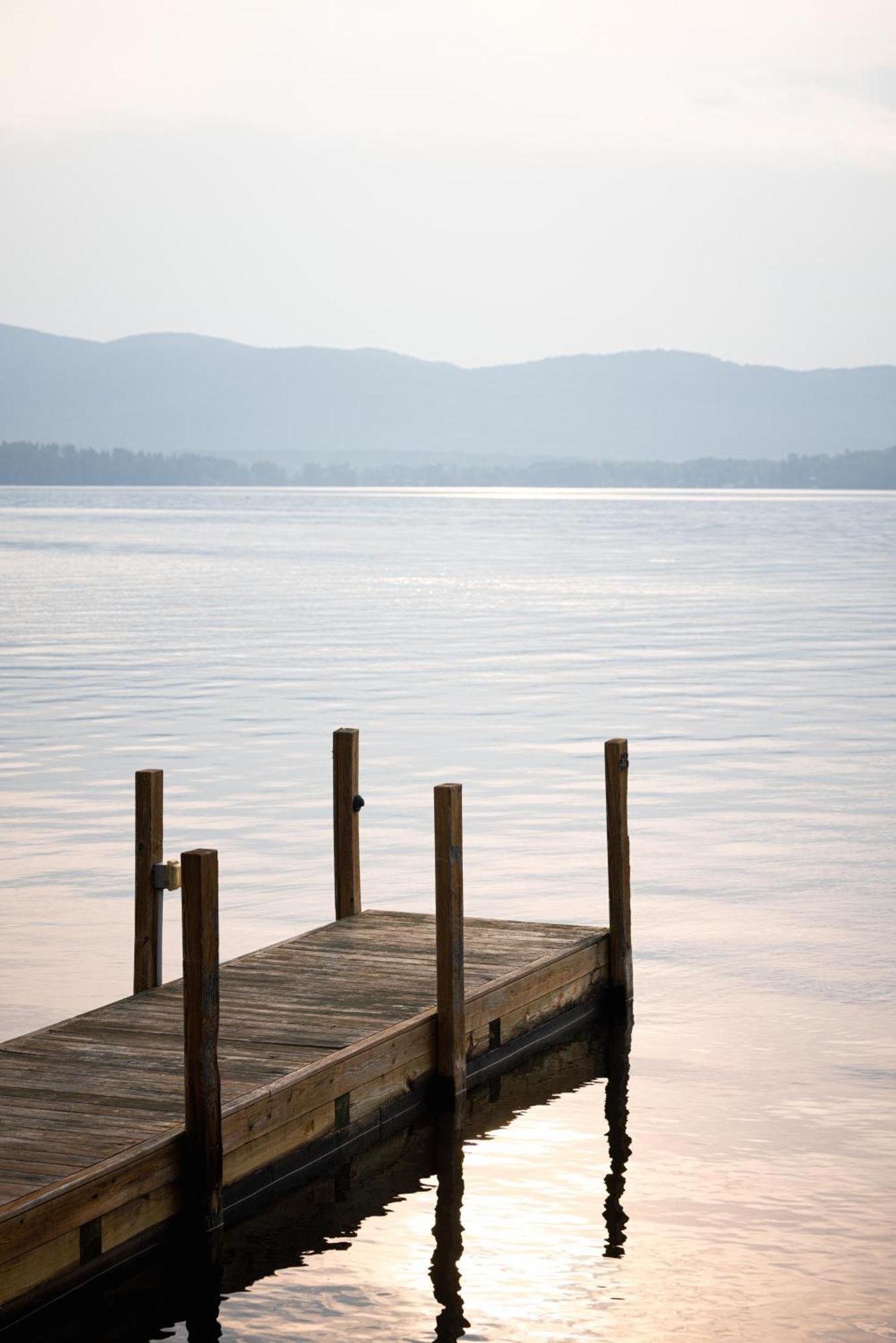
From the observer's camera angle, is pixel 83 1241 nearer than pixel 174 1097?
Yes

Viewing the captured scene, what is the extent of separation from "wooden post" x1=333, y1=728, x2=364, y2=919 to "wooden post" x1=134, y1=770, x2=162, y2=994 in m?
2.09

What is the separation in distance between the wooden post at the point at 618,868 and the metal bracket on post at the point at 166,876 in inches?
143

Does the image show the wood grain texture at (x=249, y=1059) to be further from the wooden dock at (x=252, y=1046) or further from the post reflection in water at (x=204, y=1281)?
the post reflection in water at (x=204, y=1281)

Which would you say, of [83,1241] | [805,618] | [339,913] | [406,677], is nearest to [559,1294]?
[83,1241]

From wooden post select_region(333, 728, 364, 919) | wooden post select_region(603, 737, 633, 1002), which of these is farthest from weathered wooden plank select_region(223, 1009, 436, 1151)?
wooden post select_region(603, 737, 633, 1002)

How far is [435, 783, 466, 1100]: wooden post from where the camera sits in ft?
37.9

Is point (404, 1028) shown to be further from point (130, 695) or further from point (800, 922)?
point (130, 695)

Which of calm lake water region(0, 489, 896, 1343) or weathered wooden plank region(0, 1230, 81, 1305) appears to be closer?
weathered wooden plank region(0, 1230, 81, 1305)

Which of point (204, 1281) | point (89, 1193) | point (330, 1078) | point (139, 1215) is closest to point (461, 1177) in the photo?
point (330, 1078)

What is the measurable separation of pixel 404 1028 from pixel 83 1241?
10.1 ft

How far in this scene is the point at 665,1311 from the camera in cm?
938

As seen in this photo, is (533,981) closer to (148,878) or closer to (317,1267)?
(148,878)

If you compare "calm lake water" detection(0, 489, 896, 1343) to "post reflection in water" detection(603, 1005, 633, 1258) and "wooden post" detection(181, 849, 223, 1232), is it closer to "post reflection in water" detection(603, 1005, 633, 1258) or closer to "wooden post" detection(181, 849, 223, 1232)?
"post reflection in water" detection(603, 1005, 633, 1258)

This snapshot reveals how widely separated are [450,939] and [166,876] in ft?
5.86
